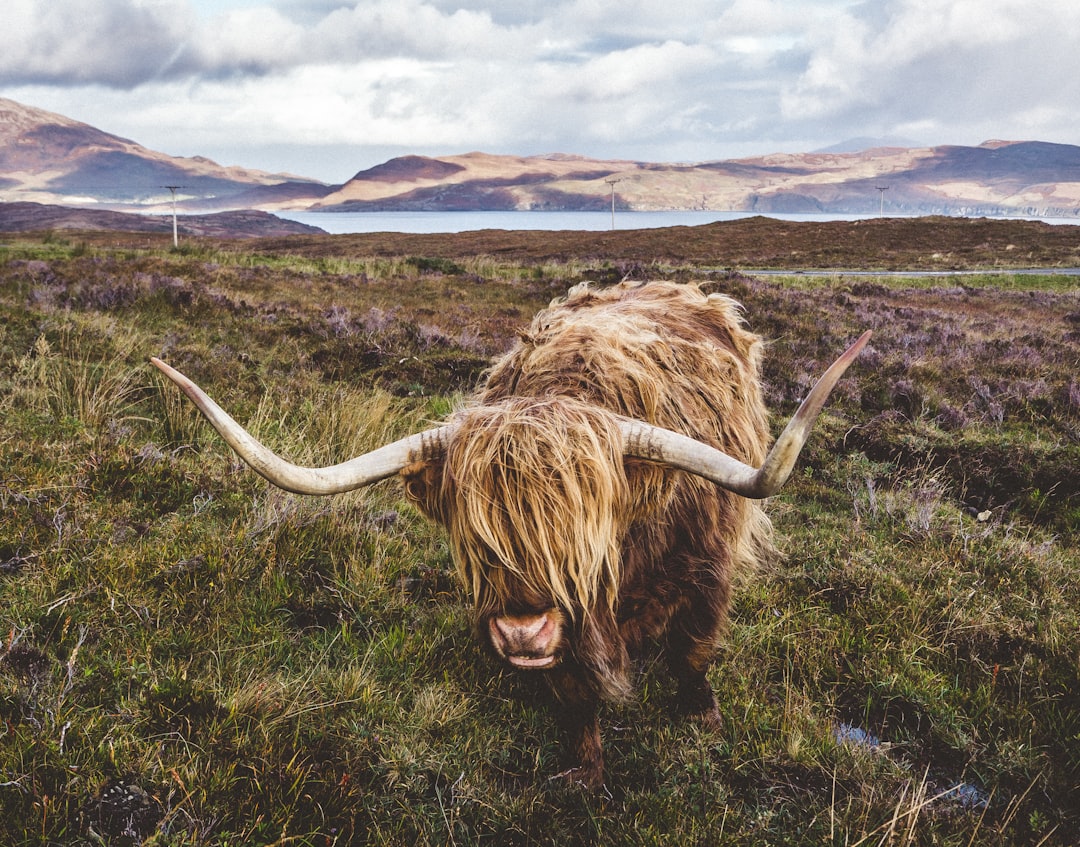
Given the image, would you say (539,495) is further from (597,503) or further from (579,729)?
(579,729)

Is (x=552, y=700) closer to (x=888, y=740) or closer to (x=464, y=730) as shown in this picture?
(x=464, y=730)

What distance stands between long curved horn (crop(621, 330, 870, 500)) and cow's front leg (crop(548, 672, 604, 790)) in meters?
1.00

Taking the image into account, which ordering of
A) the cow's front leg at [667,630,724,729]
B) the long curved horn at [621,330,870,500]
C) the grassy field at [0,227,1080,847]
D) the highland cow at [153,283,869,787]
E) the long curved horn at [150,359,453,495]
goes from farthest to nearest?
the cow's front leg at [667,630,724,729] → the grassy field at [0,227,1080,847] → the highland cow at [153,283,869,787] → the long curved horn at [150,359,453,495] → the long curved horn at [621,330,870,500]

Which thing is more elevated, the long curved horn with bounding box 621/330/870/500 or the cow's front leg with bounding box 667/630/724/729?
the long curved horn with bounding box 621/330/870/500

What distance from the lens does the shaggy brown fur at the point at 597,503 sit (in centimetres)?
193

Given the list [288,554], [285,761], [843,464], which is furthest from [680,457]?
[843,464]

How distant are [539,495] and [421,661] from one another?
141 centimetres

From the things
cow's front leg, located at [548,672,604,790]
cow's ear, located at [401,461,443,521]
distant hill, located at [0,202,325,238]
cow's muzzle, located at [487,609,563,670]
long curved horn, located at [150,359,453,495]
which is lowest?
cow's front leg, located at [548,672,604,790]

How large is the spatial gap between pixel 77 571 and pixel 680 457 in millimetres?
2679

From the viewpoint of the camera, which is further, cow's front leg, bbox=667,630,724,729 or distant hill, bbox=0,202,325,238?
distant hill, bbox=0,202,325,238

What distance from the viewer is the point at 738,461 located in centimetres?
181

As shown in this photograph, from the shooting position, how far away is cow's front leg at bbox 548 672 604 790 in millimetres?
2412

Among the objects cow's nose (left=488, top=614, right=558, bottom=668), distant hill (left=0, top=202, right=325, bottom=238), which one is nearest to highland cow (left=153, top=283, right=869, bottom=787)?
cow's nose (left=488, top=614, right=558, bottom=668)

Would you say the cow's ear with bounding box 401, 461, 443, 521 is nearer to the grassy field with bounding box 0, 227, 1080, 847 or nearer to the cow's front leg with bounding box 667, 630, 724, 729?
the grassy field with bounding box 0, 227, 1080, 847
